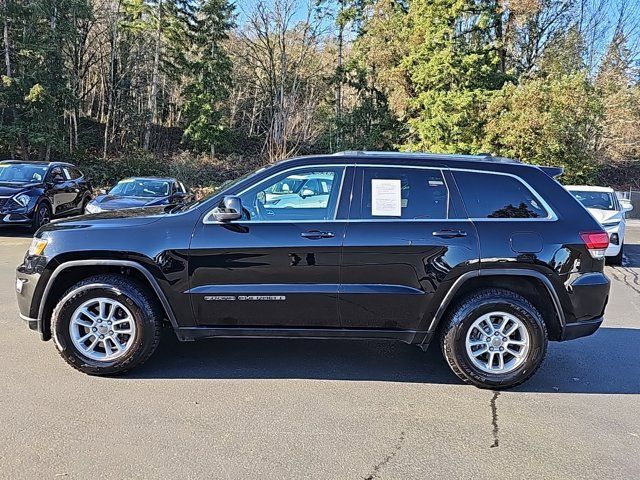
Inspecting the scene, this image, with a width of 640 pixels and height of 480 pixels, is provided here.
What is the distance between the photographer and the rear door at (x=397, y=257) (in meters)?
4.21

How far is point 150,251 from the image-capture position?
4223mm

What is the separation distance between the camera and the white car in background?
1050cm

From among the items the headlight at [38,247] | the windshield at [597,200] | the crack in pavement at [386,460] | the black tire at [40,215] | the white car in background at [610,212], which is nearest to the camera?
the crack in pavement at [386,460]

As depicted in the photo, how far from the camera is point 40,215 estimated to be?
40.9 ft

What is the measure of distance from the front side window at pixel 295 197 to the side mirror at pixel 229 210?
0.16 metres

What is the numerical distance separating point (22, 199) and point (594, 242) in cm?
1167

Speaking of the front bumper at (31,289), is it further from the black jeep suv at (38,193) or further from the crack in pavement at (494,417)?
the black jeep suv at (38,193)

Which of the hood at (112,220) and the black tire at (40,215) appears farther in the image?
the black tire at (40,215)

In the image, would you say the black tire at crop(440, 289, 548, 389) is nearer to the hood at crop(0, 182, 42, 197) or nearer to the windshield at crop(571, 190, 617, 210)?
the windshield at crop(571, 190, 617, 210)

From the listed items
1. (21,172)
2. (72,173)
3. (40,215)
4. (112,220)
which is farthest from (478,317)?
(72,173)

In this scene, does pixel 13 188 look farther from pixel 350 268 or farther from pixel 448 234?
pixel 448 234

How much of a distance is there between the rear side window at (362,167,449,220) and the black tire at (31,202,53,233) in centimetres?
1026

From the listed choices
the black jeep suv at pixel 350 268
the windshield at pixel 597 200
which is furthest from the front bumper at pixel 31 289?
the windshield at pixel 597 200

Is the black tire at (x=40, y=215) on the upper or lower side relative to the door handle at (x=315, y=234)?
lower
